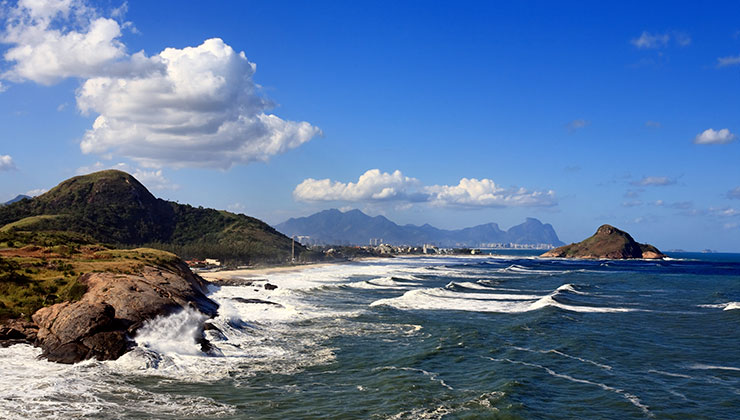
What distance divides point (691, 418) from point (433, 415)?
1056 centimetres

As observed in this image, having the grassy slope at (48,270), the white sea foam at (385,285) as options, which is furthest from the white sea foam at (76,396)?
the white sea foam at (385,285)

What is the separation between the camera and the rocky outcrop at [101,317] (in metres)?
25.8

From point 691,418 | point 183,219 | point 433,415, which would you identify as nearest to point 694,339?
point 691,418

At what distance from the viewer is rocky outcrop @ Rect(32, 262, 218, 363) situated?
25.8m

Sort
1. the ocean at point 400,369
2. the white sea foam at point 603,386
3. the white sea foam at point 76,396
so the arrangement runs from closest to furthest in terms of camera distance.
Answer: the white sea foam at point 76,396 → the ocean at point 400,369 → the white sea foam at point 603,386

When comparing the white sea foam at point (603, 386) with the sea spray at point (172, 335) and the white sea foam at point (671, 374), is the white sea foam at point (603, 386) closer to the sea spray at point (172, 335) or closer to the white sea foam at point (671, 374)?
the white sea foam at point (671, 374)

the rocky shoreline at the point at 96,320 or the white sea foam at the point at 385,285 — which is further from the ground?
the rocky shoreline at the point at 96,320

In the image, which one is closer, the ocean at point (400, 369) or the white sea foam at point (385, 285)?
the ocean at point (400, 369)

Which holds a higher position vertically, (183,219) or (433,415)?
(183,219)

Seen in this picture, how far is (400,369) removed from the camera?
26.5 meters

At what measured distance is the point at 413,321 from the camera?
4225 centimetres

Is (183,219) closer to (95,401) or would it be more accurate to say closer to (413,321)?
(413,321)

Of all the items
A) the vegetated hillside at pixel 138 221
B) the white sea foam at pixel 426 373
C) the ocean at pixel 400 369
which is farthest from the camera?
the vegetated hillside at pixel 138 221

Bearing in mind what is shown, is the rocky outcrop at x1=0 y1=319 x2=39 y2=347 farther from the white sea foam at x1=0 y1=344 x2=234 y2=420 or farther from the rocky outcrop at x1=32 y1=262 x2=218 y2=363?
the white sea foam at x1=0 y1=344 x2=234 y2=420
